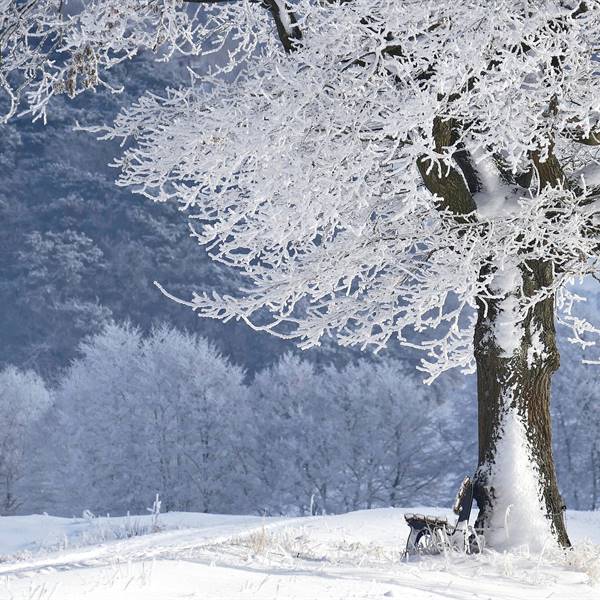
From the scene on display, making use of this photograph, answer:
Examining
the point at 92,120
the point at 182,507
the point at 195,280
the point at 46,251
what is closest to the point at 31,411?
the point at 182,507

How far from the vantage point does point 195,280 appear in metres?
107

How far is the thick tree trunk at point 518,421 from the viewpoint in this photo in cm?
646

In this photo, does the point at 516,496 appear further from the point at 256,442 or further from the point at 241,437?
the point at 241,437

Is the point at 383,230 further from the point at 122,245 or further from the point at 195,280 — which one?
the point at 122,245

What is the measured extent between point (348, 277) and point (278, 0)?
2219 millimetres

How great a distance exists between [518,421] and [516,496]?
55cm

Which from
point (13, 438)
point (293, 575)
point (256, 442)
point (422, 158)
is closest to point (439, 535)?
point (293, 575)

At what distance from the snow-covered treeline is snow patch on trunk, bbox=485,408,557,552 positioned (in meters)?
28.1

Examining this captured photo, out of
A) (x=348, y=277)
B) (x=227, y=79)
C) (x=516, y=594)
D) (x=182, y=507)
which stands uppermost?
(x=227, y=79)

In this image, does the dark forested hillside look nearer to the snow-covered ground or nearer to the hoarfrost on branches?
the hoarfrost on branches

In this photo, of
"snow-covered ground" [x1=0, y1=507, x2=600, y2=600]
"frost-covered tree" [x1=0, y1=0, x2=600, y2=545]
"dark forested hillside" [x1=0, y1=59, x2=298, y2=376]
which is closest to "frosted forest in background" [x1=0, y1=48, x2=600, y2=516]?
"frost-covered tree" [x1=0, y1=0, x2=600, y2=545]

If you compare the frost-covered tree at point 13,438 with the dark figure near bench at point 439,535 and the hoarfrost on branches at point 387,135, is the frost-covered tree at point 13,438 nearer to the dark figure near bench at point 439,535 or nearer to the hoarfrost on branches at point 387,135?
the hoarfrost on branches at point 387,135

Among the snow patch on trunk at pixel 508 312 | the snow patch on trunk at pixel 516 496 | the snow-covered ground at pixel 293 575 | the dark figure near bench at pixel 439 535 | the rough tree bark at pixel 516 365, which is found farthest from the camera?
the snow patch on trunk at pixel 508 312

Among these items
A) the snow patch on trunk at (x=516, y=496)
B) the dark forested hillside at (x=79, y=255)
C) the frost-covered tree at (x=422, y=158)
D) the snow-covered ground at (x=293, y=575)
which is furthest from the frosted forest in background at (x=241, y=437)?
the dark forested hillside at (x=79, y=255)
